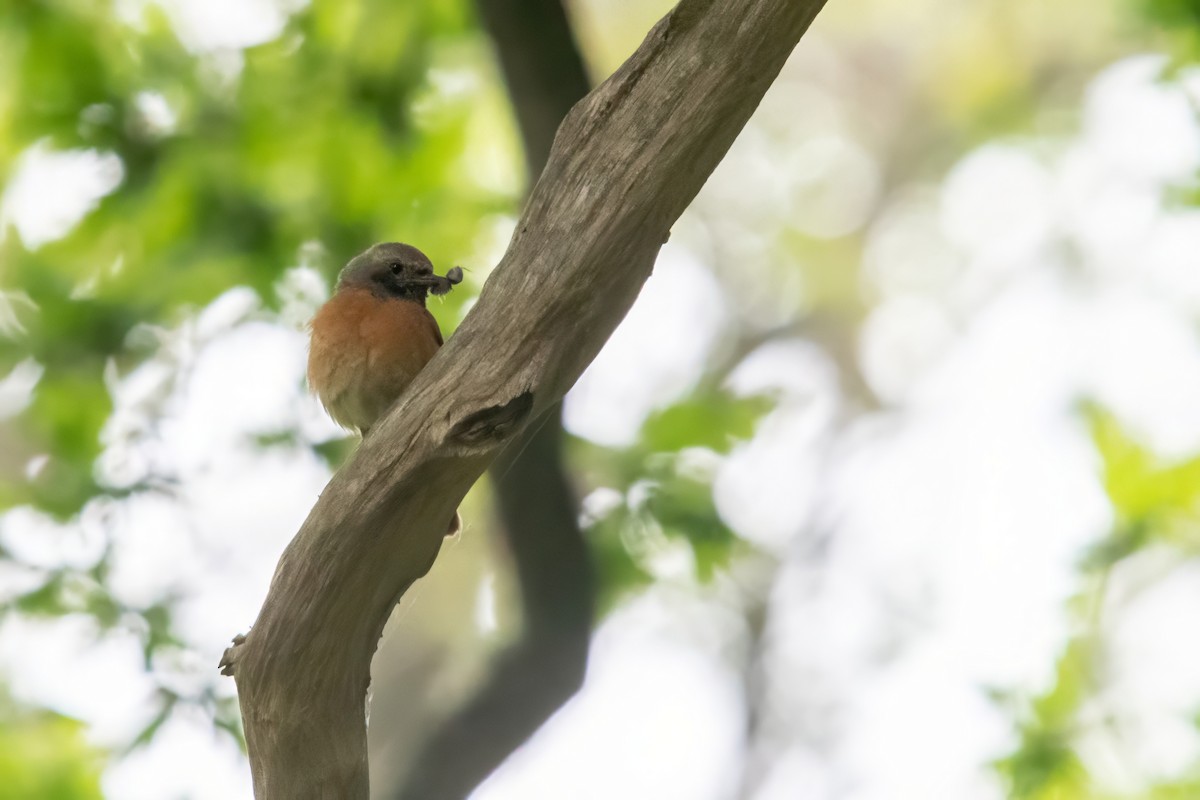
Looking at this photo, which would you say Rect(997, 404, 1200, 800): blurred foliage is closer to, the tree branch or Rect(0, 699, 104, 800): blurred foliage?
the tree branch

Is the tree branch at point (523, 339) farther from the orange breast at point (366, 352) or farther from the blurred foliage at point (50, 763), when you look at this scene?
the blurred foliage at point (50, 763)

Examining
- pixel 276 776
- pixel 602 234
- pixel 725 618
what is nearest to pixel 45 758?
pixel 276 776

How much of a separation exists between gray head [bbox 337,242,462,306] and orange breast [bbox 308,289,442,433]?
0.30 feet

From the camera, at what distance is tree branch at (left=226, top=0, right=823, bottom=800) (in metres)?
3.81

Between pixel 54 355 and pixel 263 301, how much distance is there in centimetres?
115

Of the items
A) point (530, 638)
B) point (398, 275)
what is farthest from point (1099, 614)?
point (398, 275)

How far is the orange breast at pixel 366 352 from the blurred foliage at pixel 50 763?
8.47ft

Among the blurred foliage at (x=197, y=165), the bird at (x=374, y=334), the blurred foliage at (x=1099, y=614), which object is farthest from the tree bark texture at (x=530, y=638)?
the blurred foliage at (x=1099, y=614)

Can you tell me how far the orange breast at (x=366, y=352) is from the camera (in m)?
5.44

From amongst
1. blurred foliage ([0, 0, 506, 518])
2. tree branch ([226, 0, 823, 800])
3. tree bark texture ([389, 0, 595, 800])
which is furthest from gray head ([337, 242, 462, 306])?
tree branch ([226, 0, 823, 800])

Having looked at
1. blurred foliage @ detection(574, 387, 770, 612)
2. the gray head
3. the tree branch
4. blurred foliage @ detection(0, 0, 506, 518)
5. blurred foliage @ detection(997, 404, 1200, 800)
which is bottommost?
blurred foliage @ detection(997, 404, 1200, 800)

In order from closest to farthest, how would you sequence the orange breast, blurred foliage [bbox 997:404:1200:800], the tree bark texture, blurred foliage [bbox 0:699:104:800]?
1. the orange breast
2. the tree bark texture
3. blurred foliage [bbox 0:699:104:800]
4. blurred foliage [bbox 997:404:1200:800]

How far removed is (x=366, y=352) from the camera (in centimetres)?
545

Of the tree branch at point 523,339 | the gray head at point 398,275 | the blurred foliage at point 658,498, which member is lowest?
the tree branch at point 523,339
